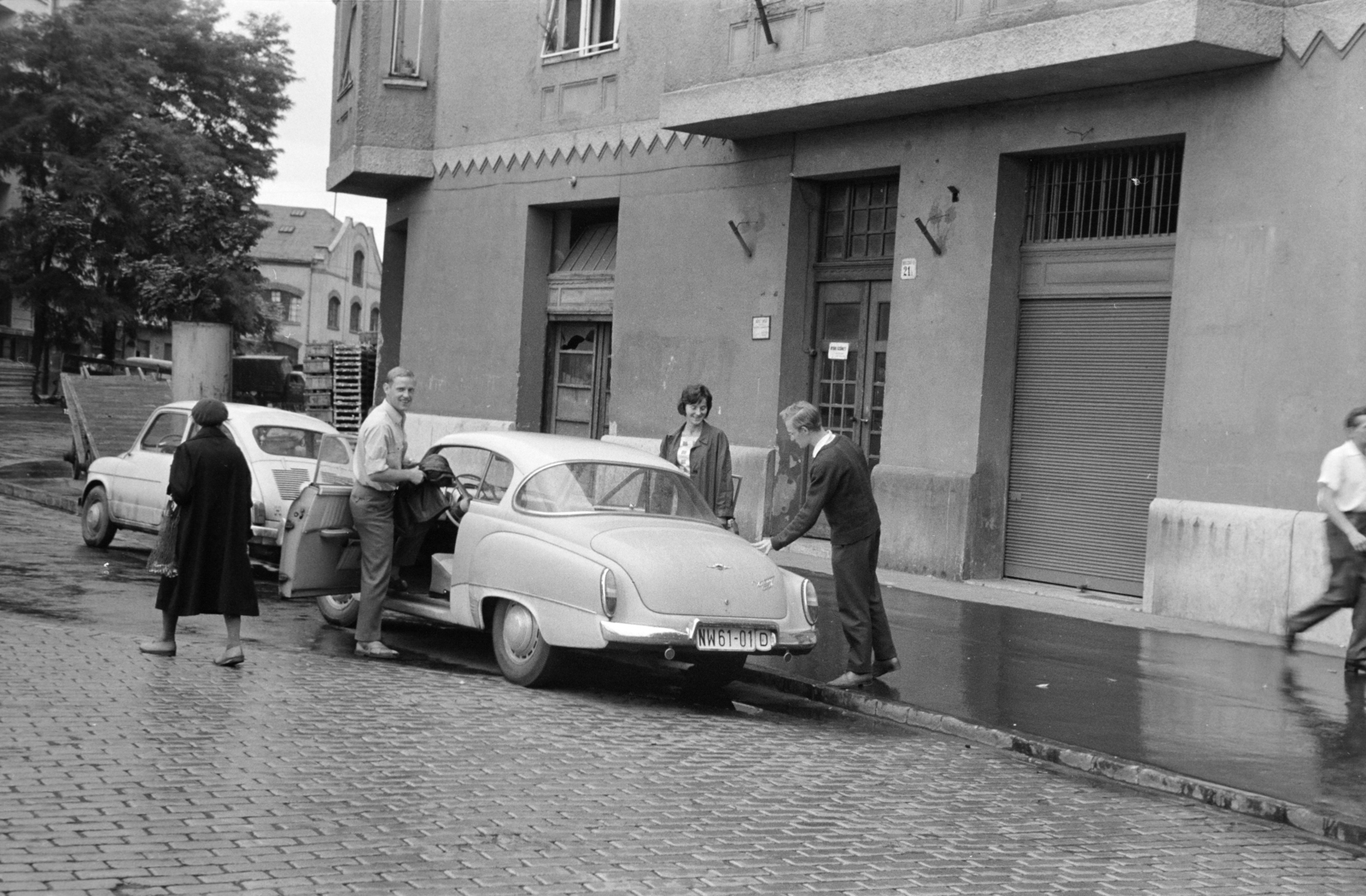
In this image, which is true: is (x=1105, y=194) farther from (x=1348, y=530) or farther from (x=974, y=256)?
(x=1348, y=530)

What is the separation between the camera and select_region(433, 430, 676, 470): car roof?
981cm

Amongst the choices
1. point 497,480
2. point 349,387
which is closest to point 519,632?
point 497,480

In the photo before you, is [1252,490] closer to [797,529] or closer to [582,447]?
[797,529]

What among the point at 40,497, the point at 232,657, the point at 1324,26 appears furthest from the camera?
the point at 40,497

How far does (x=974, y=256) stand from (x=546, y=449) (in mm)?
6940

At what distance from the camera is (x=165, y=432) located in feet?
49.5

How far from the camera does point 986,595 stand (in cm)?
1449

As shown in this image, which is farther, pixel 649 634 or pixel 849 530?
pixel 849 530

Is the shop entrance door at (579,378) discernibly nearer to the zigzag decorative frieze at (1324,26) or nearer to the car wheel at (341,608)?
the car wheel at (341,608)

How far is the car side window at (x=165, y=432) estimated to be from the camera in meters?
14.9

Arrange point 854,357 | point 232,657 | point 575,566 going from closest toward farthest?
point 575,566 → point 232,657 → point 854,357

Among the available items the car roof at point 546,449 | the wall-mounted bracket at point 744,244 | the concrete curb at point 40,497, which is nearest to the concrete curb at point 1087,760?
the car roof at point 546,449

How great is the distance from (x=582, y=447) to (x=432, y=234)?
14.2m

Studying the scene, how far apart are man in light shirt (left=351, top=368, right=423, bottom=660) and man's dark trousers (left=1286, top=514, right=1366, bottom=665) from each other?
20.8ft
